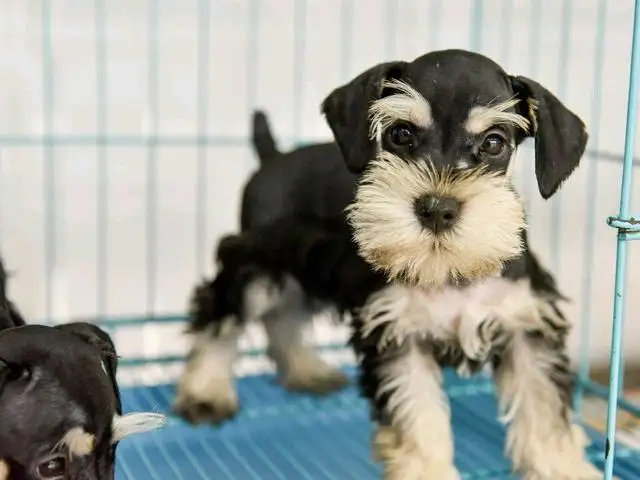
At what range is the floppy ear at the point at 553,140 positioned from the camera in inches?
52.2

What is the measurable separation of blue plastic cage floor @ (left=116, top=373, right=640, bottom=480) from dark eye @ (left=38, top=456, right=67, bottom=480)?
0.52m

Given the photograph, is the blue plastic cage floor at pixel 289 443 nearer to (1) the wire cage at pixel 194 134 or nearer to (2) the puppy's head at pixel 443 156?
(1) the wire cage at pixel 194 134

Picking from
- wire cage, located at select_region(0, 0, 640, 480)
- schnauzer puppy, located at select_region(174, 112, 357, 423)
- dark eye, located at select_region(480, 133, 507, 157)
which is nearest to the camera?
dark eye, located at select_region(480, 133, 507, 157)

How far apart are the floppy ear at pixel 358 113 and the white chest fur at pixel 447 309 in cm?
21

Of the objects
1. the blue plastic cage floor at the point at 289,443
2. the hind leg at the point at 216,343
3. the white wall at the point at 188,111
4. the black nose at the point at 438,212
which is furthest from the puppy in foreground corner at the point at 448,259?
the white wall at the point at 188,111

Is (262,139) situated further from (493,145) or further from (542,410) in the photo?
(542,410)

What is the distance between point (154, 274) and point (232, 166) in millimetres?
327

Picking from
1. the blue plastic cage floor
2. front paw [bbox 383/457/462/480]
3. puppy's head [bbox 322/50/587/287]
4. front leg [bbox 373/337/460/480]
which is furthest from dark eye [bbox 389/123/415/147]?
the blue plastic cage floor

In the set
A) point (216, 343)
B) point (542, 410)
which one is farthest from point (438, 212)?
point (216, 343)

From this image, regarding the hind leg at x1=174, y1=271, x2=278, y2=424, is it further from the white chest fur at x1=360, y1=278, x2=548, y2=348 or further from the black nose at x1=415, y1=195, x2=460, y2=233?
the black nose at x1=415, y1=195, x2=460, y2=233

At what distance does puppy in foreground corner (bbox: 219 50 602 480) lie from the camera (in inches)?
48.6

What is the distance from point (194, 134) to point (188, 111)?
57 mm

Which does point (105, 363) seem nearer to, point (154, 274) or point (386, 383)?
point (386, 383)

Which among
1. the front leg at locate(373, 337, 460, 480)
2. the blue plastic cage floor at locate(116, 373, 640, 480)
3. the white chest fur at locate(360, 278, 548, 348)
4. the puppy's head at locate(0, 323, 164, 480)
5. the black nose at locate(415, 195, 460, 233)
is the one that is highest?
the black nose at locate(415, 195, 460, 233)
